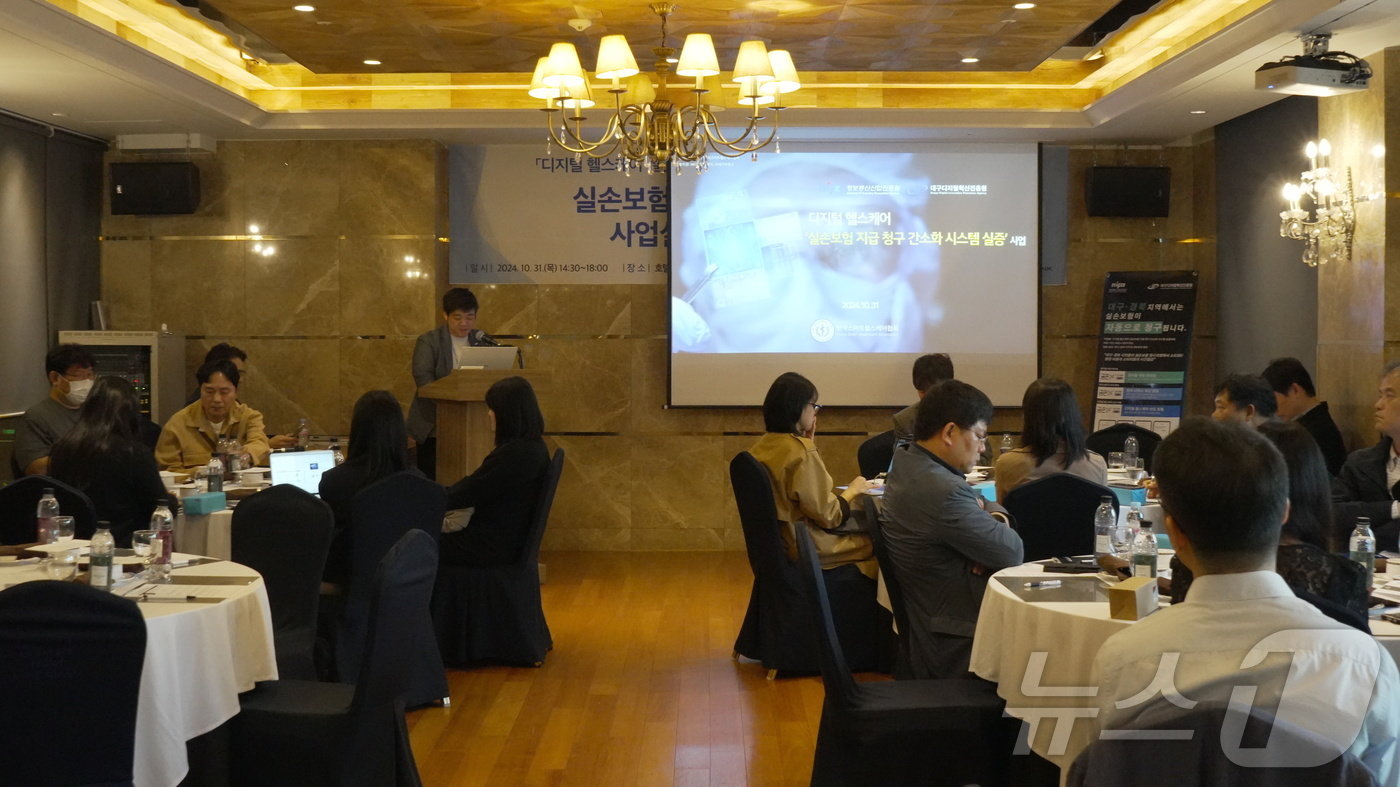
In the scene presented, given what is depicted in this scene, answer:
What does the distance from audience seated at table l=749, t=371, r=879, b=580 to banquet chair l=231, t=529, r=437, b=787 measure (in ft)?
7.32

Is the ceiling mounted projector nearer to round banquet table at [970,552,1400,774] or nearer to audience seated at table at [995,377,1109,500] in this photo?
audience seated at table at [995,377,1109,500]

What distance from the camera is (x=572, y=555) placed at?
9.34 m

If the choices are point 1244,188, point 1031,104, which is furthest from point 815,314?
point 1244,188

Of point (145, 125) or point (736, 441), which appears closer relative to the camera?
point (145, 125)

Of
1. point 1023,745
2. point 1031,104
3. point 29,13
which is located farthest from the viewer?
point 1031,104

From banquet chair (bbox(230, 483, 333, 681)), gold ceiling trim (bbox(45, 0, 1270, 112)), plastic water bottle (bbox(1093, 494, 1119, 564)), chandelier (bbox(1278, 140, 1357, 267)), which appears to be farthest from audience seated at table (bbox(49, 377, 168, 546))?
chandelier (bbox(1278, 140, 1357, 267))

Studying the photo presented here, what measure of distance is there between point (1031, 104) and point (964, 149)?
23.2 inches

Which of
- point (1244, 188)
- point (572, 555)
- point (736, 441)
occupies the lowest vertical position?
point (572, 555)

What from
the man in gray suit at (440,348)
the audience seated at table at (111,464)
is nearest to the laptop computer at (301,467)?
the audience seated at table at (111,464)

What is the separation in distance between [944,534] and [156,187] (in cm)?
699

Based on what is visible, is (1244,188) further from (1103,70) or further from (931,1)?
(931,1)

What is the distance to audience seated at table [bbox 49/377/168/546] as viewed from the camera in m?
5.06

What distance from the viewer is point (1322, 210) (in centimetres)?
693

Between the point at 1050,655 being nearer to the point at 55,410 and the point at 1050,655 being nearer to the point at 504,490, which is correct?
the point at 504,490
